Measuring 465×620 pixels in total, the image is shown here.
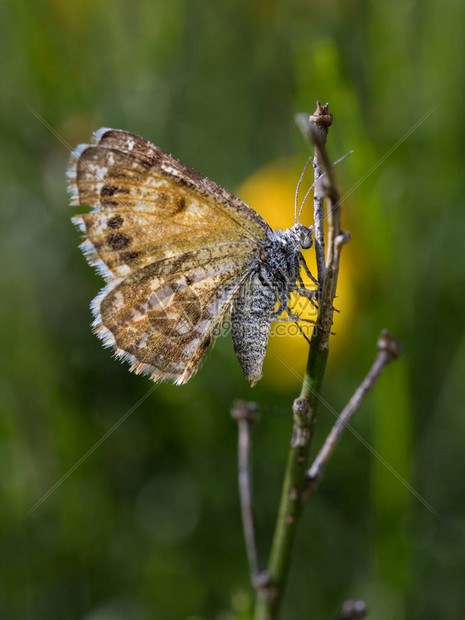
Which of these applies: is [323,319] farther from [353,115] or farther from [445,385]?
[445,385]

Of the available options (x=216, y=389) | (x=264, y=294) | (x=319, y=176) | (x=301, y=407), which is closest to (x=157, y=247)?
(x=264, y=294)

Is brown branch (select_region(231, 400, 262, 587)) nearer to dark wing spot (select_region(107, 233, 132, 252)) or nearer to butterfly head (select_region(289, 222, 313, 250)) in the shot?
butterfly head (select_region(289, 222, 313, 250))

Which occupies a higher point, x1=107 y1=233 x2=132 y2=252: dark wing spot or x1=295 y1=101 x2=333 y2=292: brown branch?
x1=295 y1=101 x2=333 y2=292: brown branch

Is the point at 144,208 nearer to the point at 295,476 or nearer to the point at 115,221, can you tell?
the point at 115,221

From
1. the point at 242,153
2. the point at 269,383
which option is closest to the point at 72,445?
the point at 269,383

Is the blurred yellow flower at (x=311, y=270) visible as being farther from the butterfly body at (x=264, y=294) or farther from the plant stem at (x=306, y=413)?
the plant stem at (x=306, y=413)

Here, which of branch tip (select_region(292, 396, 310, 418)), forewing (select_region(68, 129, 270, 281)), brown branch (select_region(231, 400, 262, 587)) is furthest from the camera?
forewing (select_region(68, 129, 270, 281))

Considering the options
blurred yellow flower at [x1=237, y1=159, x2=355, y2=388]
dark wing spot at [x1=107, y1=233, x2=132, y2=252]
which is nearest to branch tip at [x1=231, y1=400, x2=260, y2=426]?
dark wing spot at [x1=107, y1=233, x2=132, y2=252]

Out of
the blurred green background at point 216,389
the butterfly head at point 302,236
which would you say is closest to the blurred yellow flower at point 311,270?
the blurred green background at point 216,389
